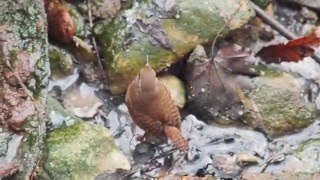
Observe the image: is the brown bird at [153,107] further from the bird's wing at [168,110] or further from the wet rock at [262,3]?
the wet rock at [262,3]

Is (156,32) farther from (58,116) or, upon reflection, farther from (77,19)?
(58,116)

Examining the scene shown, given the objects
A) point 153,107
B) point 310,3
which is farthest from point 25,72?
point 310,3

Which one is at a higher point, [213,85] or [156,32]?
[156,32]

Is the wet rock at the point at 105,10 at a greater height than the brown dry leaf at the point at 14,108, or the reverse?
the wet rock at the point at 105,10

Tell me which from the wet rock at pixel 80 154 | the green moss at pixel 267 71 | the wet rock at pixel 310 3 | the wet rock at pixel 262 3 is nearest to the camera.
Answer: the wet rock at pixel 80 154

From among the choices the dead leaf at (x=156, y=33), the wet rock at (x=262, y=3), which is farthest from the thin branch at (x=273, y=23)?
the dead leaf at (x=156, y=33)

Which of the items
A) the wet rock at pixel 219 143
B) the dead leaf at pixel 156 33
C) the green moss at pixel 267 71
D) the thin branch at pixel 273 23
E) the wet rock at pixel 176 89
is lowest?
the wet rock at pixel 219 143

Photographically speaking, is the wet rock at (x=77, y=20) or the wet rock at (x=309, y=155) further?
the wet rock at (x=77, y=20)
